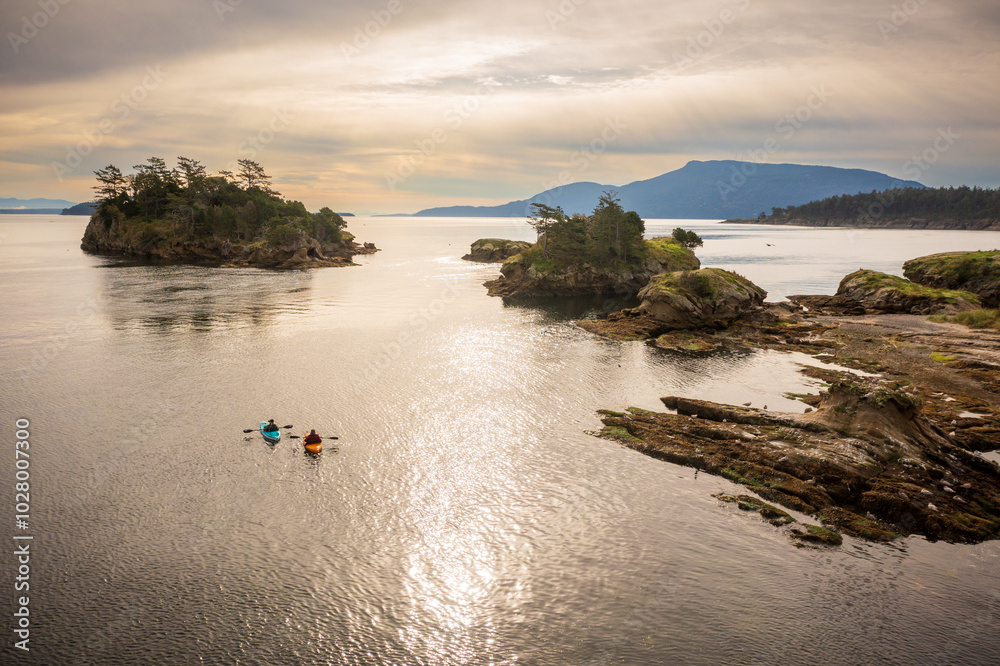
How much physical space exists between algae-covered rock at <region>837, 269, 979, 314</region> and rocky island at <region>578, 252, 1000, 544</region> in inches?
268

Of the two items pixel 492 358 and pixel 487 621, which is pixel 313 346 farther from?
pixel 487 621

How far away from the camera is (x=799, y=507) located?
85.9 feet

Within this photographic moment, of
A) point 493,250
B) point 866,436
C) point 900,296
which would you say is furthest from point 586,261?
point 866,436

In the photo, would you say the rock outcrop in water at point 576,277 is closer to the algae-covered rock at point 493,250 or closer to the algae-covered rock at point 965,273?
the algae-covered rock at point 965,273

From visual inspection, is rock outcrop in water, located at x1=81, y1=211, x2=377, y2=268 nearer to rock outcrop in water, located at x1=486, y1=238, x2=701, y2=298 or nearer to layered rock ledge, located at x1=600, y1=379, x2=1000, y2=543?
rock outcrop in water, located at x1=486, y1=238, x2=701, y2=298

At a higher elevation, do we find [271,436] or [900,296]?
[900,296]

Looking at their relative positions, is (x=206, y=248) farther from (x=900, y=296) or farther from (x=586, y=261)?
(x=900, y=296)

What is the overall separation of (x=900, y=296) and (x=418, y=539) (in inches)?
3248

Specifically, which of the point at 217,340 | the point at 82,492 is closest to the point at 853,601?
the point at 82,492

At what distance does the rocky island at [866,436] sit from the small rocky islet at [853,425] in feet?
0.25

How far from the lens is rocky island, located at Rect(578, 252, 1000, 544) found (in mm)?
24953

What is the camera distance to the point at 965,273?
3150 inches

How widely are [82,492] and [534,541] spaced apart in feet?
80.7

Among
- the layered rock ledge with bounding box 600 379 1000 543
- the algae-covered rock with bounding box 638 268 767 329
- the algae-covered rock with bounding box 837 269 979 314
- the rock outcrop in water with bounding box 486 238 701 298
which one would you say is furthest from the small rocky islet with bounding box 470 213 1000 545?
the rock outcrop in water with bounding box 486 238 701 298
